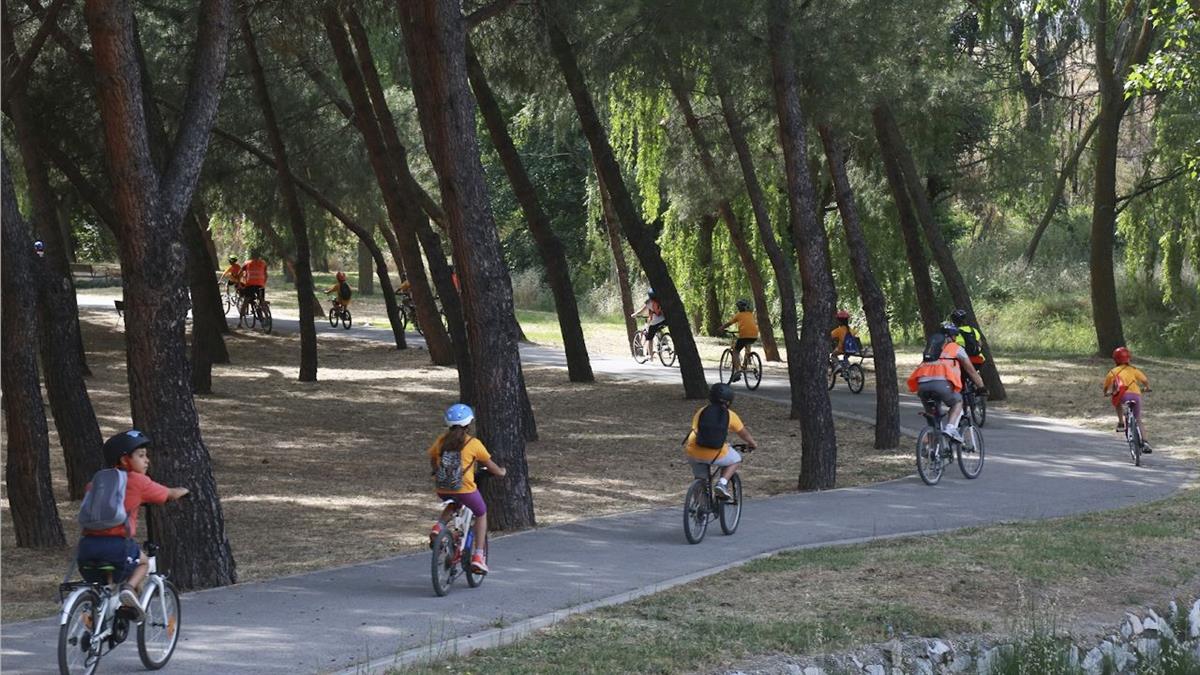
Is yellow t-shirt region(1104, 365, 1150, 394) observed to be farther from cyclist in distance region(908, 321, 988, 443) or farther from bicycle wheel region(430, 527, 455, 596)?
bicycle wheel region(430, 527, 455, 596)

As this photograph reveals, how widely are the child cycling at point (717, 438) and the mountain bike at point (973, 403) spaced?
6.50 metres

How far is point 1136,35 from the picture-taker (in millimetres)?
33188

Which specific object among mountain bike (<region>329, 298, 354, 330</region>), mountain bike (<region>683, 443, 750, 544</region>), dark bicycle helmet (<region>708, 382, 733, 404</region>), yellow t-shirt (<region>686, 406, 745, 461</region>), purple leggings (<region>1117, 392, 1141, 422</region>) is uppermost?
mountain bike (<region>329, 298, 354, 330</region>)

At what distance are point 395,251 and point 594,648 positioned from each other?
110 feet

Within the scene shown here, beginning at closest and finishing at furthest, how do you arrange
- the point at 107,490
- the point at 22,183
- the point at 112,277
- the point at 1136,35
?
the point at 107,490 < the point at 1136,35 < the point at 22,183 < the point at 112,277

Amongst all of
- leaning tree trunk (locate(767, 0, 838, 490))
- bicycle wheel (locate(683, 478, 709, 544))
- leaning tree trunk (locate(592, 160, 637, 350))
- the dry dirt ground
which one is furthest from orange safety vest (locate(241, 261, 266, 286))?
bicycle wheel (locate(683, 478, 709, 544))

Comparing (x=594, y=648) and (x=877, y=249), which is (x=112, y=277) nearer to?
(x=877, y=249)

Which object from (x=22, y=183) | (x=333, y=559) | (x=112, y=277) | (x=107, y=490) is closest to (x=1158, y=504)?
(x=333, y=559)

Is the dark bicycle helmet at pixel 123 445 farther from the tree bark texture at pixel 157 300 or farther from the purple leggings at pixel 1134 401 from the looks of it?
the purple leggings at pixel 1134 401

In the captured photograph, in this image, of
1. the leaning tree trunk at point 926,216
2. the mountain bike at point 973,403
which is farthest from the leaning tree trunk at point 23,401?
the leaning tree trunk at point 926,216

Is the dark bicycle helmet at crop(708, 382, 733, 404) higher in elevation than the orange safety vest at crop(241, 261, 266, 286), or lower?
lower

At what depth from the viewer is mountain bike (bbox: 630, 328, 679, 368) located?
34.3 meters

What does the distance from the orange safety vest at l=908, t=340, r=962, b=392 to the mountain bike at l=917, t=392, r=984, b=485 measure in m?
0.23

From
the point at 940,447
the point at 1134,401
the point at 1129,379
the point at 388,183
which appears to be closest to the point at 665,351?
the point at 388,183
